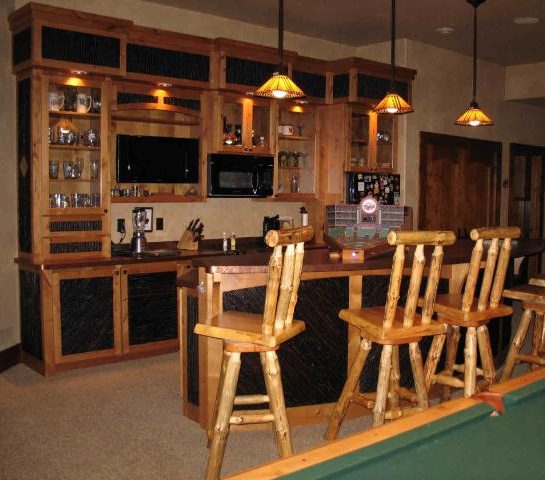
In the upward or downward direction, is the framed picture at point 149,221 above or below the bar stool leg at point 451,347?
above

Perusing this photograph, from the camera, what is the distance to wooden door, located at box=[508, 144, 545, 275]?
9.24 meters

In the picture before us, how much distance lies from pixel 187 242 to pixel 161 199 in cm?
50

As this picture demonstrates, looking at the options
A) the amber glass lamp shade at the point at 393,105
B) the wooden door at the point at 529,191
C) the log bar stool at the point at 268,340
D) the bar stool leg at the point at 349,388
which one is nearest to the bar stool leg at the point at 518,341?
the bar stool leg at the point at 349,388

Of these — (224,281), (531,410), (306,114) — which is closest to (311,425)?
(224,281)

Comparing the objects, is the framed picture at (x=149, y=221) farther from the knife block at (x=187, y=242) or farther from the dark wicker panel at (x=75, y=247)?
the dark wicker panel at (x=75, y=247)

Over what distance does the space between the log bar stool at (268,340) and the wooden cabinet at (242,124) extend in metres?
3.17

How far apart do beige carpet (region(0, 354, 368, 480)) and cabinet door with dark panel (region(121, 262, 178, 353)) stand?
0.50 meters

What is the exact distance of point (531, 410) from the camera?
75.2 inches

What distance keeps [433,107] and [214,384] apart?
5.13m

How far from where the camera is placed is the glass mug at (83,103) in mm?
5145

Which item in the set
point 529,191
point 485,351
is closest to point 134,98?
point 485,351

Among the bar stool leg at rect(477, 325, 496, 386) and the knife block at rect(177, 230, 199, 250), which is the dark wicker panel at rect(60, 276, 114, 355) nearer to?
the knife block at rect(177, 230, 199, 250)

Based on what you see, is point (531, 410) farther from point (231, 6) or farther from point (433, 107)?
point (433, 107)

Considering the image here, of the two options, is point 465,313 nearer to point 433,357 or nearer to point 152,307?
point 433,357
